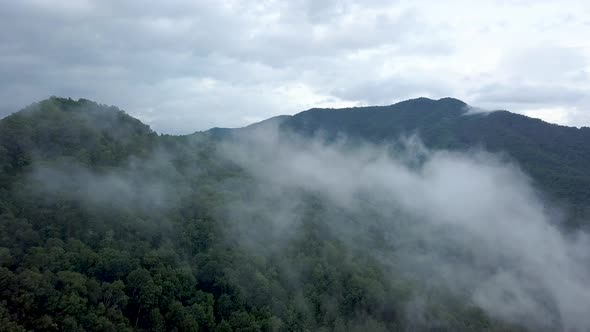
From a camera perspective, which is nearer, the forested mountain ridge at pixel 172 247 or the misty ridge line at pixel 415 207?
the forested mountain ridge at pixel 172 247

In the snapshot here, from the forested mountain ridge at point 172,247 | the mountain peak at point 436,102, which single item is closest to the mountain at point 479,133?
the mountain peak at point 436,102

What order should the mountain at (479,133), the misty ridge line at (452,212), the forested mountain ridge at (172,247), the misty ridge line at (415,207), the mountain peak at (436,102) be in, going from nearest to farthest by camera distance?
the forested mountain ridge at (172,247), the misty ridge line at (415,207), the misty ridge line at (452,212), the mountain at (479,133), the mountain peak at (436,102)

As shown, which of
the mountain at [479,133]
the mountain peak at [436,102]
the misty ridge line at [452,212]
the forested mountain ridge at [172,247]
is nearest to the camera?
the forested mountain ridge at [172,247]

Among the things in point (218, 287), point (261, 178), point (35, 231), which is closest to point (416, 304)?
point (218, 287)

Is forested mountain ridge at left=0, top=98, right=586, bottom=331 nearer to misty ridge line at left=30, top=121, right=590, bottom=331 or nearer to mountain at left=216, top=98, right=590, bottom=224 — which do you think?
misty ridge line at left=30, top=121, right=590, bottom=331

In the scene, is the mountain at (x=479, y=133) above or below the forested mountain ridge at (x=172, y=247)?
above

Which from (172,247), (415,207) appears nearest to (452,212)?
(415,207)

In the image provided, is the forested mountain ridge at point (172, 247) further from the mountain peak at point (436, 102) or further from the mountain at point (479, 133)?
the mountain peak at point (436, 102)

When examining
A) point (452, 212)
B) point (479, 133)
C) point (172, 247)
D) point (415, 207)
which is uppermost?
point (479, 133)

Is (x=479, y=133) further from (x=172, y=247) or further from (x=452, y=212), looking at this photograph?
(x=172, y=247)
